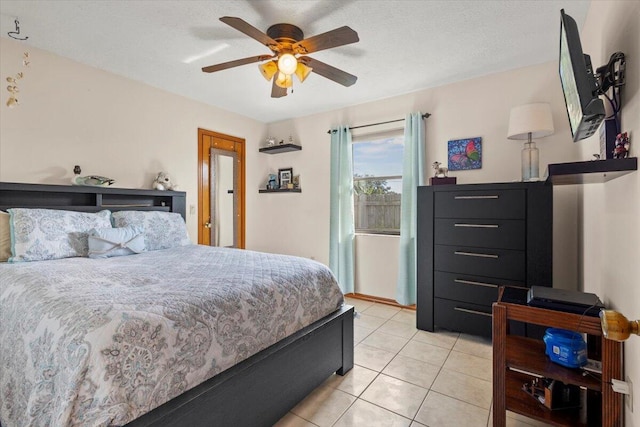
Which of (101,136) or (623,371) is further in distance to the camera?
(101,136)

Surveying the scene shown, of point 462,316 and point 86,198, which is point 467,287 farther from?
point 86,198

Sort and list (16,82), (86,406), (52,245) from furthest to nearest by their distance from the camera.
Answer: (16,82) < (52,245) < (86,406)

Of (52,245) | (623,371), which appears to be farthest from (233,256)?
(623,371)

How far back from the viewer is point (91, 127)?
9.07 ft

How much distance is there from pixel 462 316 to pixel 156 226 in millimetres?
2795

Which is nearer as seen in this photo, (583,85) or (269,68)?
(583,85)

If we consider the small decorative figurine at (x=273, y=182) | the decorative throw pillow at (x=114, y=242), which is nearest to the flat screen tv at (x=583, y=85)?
the decorative throw pillow at (x=114, y=242)

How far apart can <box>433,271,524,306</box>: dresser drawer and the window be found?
99 centimetres

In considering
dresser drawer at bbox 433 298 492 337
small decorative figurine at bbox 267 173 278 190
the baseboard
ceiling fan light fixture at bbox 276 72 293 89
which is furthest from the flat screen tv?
small decorative figurine at bbox 267 173 278 190

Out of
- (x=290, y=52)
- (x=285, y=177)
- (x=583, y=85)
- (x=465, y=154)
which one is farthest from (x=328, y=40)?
(x=285, y=177)

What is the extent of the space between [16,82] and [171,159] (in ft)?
4.32

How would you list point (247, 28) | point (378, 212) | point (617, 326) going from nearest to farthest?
point (617, 326)
point (247, 28)
point (378, 212)

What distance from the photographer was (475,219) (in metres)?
2.52

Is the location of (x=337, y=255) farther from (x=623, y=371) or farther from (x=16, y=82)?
(x=16, y=82)
